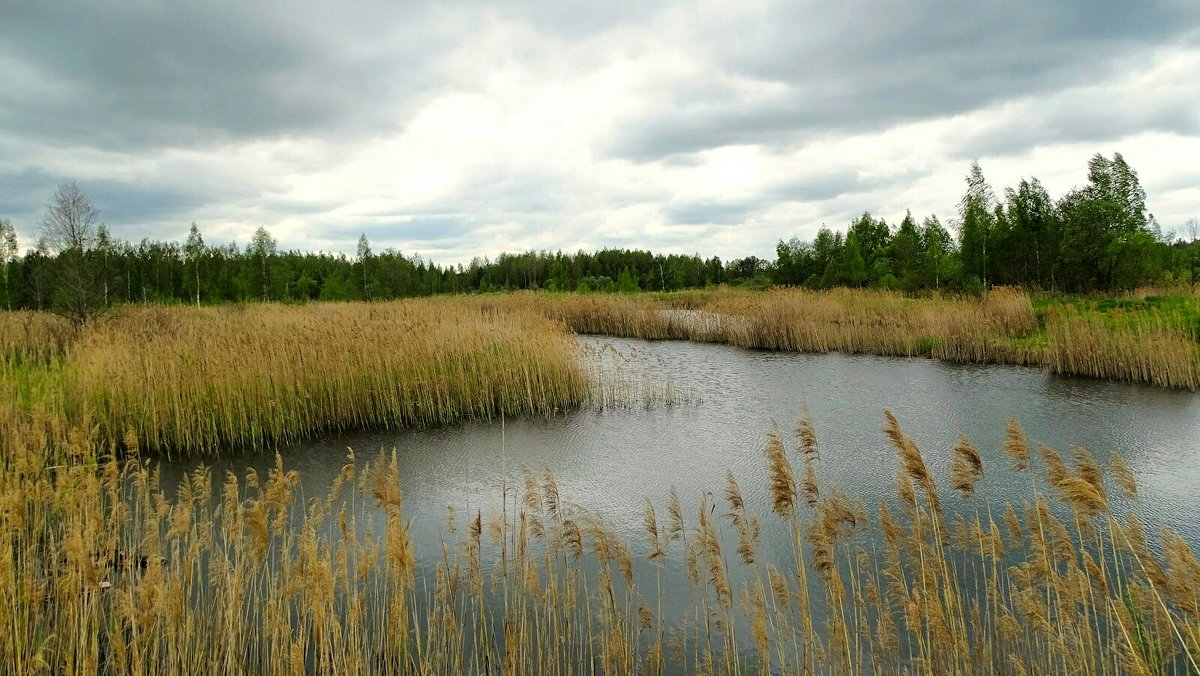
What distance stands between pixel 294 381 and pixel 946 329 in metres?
15.2

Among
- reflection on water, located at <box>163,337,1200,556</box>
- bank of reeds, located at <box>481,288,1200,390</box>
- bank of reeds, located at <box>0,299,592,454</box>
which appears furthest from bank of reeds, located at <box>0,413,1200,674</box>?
bank of reeds, located at <box>481,288,1200,390</box>

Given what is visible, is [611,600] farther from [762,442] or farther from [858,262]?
[858,262]

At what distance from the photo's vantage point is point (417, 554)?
5.43m

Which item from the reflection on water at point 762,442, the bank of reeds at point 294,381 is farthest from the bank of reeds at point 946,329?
the bank of reeds at point 294,381

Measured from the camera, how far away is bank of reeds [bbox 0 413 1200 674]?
10.2 ft

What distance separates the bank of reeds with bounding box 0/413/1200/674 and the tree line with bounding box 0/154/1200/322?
14139 millimetres

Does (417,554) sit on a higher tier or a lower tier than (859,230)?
lower

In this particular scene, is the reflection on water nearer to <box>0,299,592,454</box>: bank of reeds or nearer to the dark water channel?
the dark water channel

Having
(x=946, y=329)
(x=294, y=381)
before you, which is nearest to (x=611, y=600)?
(x=294, y=381)

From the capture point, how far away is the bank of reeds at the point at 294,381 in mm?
8602

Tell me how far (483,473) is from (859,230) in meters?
45.8

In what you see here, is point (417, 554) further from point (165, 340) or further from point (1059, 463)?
point (165, 340)

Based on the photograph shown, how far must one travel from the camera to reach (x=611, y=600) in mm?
3799

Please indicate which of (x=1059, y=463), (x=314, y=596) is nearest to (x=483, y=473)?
(x=314, y=596)
